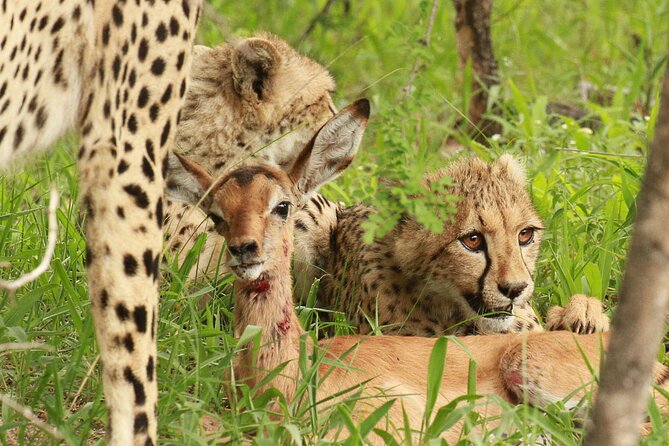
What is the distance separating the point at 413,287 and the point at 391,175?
135 centimetres

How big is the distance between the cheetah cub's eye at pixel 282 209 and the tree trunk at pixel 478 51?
146 inches

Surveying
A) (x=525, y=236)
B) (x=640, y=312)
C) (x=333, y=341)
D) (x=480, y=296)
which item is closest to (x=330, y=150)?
(x=333, y=341)

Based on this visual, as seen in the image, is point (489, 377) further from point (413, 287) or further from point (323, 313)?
point (323, 313)

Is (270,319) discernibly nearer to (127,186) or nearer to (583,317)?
(127,186)

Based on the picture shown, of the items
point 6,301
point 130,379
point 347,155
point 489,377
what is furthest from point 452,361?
point 6,301

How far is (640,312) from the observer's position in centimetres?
309

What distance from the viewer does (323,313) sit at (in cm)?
613

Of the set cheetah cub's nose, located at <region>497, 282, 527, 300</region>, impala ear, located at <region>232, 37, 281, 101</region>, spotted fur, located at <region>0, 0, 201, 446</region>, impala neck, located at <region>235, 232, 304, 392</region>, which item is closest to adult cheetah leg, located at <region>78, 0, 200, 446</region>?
spotted fur, located at <region>0, 0, 201, 446</region>

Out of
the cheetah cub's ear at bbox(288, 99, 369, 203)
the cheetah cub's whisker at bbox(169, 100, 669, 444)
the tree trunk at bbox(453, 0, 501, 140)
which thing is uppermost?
the tree trunk at bbox(453, 0, 501, 140)

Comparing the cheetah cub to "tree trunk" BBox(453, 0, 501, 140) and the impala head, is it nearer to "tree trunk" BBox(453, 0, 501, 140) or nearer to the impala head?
the impala head

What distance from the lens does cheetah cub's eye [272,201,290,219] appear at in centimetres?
474

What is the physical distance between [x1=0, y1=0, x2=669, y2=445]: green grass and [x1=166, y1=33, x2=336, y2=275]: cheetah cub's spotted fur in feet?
1.36

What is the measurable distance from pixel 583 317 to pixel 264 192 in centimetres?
155

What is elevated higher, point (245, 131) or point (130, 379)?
point (245, 131)
